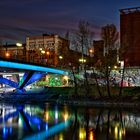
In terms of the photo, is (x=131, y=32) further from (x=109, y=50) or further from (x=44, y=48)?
(x=44, y=48)

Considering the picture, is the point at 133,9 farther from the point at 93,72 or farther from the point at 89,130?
the point at 89,130

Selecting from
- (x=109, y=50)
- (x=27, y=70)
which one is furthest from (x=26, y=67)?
(x=109, y=50)

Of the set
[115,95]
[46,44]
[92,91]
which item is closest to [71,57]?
[92,91]

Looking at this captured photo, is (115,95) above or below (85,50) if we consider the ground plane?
below

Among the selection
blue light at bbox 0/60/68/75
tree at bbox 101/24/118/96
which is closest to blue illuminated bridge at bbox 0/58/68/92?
blue light at bbox 0/60/68/75

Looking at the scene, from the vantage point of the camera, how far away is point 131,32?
342 feet

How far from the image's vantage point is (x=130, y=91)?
245ft

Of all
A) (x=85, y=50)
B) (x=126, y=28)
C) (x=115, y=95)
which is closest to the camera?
(x=115, y=95)

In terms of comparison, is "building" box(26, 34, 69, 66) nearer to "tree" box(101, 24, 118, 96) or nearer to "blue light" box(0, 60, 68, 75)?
"blue light" box(0, 60, 68, 75)

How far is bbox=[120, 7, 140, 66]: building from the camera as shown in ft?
336

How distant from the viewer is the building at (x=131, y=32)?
10231 cm

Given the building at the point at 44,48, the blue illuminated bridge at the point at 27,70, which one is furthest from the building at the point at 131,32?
the building at the point at 44,48

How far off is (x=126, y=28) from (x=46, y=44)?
2411 inches

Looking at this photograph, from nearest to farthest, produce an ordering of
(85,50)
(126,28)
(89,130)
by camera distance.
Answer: (89,130), (85,50), (126,28)
